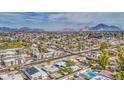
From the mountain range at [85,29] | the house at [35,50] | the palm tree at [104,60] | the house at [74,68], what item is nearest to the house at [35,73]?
the house at [35,50]

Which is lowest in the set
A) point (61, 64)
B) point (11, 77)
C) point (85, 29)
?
point (11, 77)

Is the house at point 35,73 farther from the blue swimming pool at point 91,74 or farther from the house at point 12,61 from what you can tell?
the blue swimming pool at point 91,74

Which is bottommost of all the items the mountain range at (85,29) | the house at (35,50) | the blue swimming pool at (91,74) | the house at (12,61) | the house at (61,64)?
the blue swimming pool at (91,74)

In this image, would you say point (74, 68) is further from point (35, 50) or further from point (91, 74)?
point (35, 50)

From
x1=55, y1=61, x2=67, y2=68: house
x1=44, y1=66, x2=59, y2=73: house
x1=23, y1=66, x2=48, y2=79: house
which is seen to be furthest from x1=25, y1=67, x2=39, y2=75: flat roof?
x1=55, y1=61, x2=67, y2=68: house

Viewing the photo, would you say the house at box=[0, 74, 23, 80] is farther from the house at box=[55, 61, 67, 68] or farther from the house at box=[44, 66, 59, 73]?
the house at box=[55, 61, 67, 68]

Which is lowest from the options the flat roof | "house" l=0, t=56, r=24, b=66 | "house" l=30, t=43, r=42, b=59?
the flat roof

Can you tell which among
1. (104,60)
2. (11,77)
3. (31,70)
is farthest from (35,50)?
(104,60)

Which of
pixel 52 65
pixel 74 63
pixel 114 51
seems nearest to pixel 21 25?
pixel 52 65
